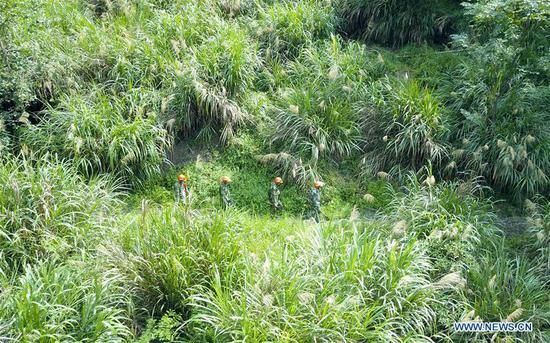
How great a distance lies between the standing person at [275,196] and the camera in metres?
10.1

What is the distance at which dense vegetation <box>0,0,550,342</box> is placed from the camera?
7.57 meters

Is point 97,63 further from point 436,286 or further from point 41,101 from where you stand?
point 436,286

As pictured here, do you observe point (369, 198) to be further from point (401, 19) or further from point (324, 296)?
point (401, 19)

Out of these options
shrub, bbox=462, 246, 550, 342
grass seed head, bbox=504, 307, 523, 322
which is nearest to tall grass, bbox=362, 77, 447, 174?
shrub, bbox=462, 246, 550, 342

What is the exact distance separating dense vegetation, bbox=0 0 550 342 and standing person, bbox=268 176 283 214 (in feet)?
0.51

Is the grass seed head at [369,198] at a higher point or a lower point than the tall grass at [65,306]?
lower

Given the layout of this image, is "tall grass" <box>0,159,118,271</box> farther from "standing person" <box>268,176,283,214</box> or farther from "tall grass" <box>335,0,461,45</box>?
"tall grass" <box>335,0,461,45</box>

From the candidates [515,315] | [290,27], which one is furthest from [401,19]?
[515,315]

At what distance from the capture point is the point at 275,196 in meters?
10.2

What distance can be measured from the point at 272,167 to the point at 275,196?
106cm

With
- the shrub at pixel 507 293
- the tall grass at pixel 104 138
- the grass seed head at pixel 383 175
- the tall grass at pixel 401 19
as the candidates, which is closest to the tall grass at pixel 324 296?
the shrub at pixel 507 293

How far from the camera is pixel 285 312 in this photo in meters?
7.21

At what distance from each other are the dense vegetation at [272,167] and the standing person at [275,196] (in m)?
0.15

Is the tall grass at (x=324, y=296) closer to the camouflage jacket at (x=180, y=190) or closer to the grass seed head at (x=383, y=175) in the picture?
the grass seed head at (x=383, y=175)
